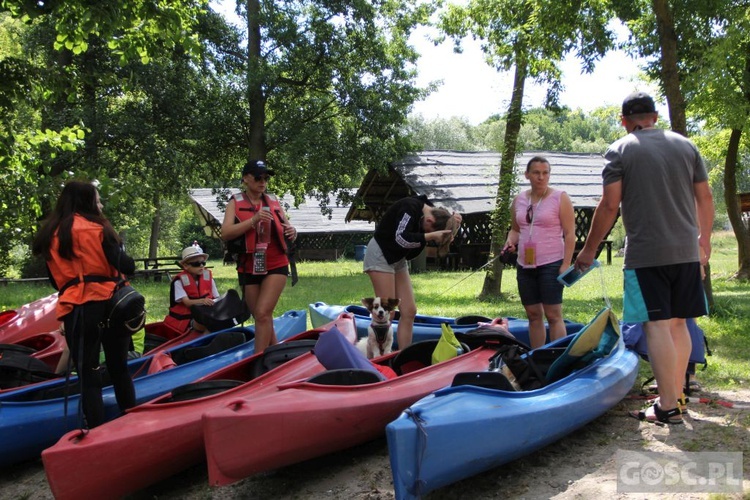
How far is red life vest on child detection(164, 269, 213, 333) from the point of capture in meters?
7.10

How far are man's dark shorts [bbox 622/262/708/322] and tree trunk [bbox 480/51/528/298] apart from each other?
865 cm

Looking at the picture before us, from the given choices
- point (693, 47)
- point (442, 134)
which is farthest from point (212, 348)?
point (442, 134)

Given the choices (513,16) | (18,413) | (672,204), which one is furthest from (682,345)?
(513,16)

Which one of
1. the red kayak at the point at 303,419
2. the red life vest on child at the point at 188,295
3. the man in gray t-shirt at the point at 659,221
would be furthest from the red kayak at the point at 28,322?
the man in gray t-shirt at the point at 659,221

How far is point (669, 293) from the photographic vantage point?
4.07 meters

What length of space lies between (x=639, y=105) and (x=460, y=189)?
66.5 ft

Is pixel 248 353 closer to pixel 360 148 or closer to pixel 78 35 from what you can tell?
pixel 78 35

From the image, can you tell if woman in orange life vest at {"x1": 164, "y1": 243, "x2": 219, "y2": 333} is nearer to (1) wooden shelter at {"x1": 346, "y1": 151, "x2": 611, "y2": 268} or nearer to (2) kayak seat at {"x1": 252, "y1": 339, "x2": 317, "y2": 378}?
(2) kayak seat at {"x1": 252, "y1": 339, "x2": 317, "y2": 378}

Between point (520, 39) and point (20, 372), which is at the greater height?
point (520, 39)

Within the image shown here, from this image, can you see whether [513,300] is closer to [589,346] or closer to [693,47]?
[693,47]

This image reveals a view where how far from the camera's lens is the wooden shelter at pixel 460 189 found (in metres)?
23.4

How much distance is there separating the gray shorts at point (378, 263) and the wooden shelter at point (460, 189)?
638 inches

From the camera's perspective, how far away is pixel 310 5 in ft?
60.2

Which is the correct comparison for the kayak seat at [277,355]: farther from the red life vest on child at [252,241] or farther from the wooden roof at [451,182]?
the wooden roof at [451,182]
